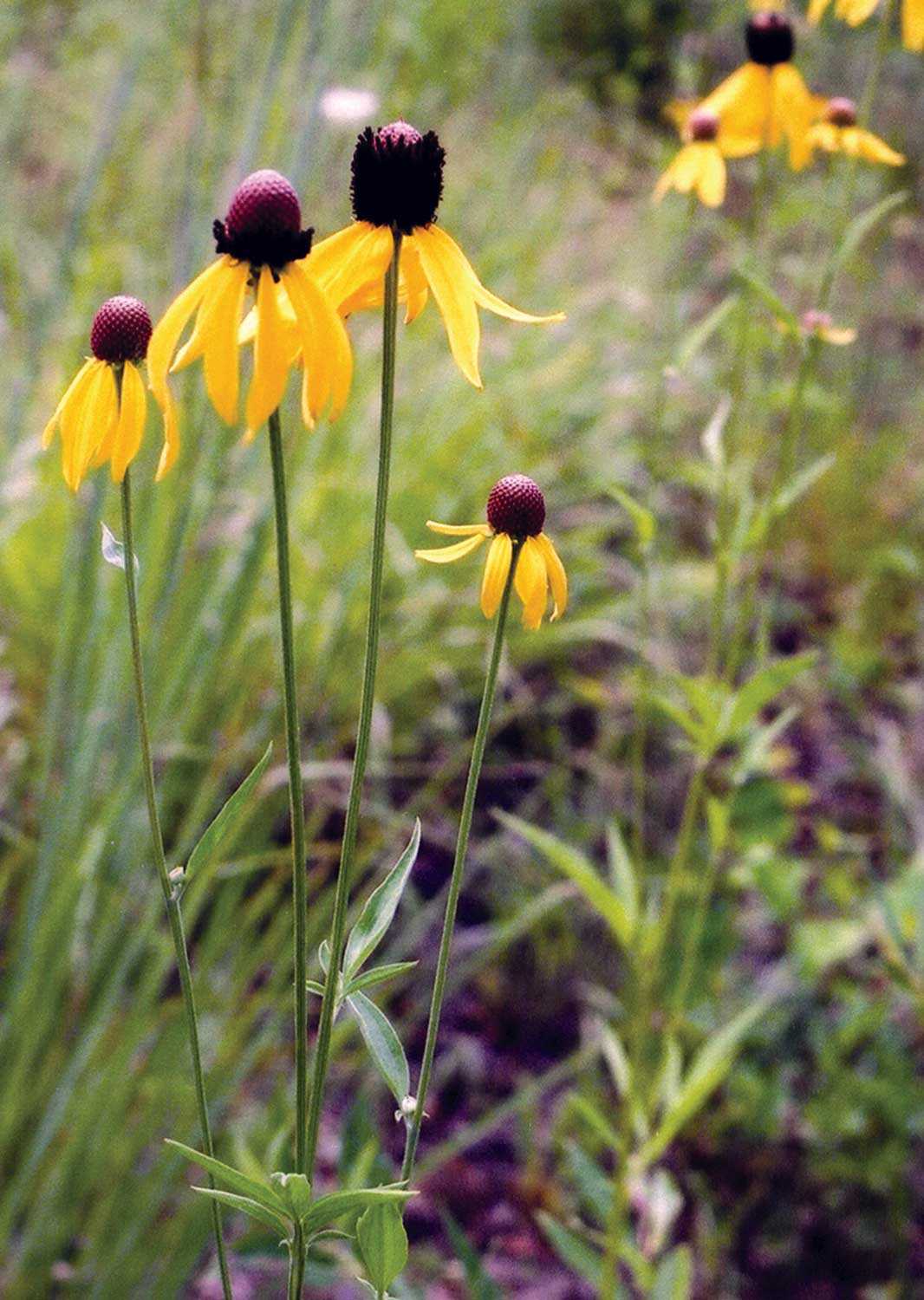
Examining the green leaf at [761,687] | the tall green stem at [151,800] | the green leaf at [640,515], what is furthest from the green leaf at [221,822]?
the green leaf at [761,687]

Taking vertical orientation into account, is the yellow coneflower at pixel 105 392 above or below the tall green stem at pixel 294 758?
above

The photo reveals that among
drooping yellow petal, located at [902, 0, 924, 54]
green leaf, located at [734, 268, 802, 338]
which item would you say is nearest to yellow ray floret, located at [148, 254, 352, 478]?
green leaf, located at [734, 268, 802, 338]

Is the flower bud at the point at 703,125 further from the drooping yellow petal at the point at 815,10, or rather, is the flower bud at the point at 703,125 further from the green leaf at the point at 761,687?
the green leaf at the point at 761,687

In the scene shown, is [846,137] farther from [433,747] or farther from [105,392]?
[433,747]

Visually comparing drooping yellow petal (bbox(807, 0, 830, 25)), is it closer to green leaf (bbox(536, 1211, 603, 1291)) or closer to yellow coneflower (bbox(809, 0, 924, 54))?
yellow coneflower (bbox(809, 0, 924, 54))

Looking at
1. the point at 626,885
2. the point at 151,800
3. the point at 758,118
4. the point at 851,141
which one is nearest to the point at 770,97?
the point at 758,118

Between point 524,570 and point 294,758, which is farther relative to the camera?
point 524,570

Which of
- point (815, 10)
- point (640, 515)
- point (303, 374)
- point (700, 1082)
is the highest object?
point (815, 10)
